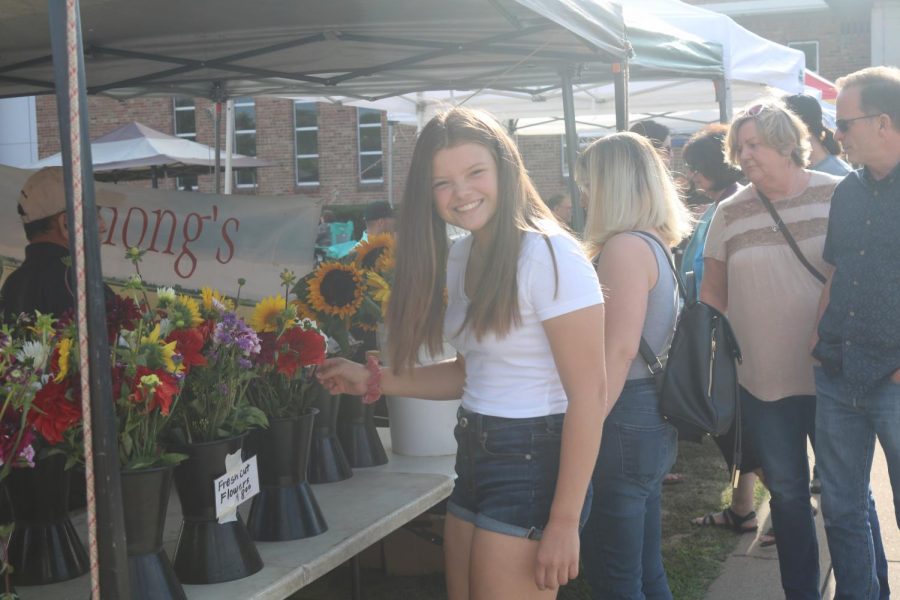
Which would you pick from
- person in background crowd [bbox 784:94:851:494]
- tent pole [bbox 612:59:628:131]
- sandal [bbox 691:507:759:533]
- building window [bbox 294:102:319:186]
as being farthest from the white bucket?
building window [bbox 294:102:319:186]

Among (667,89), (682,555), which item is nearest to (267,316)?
(682,555)

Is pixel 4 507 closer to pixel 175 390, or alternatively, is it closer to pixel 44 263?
pixel 175 390

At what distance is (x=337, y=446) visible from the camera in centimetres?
289

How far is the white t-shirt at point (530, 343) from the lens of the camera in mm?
1932

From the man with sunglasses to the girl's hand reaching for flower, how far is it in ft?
4.75

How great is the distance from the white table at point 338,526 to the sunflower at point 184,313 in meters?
0.52

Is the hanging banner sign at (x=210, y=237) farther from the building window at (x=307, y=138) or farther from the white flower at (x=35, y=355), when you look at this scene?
the building window at (x=307, y=138)

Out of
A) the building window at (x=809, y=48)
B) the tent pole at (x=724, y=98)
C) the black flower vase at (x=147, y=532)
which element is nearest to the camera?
the black flower vase at (x=147, y=532)

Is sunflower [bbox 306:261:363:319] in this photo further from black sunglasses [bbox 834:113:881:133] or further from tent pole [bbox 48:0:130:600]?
black sunglasses [bbox 834:113:881:133]

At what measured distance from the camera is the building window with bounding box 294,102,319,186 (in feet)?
80.2

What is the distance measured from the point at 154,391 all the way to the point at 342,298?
105cm

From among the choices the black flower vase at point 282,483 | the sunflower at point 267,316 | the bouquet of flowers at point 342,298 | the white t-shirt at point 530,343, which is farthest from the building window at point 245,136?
the white t-shirt at point 530,343

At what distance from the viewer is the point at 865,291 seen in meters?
2.91

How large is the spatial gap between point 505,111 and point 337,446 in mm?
7458
